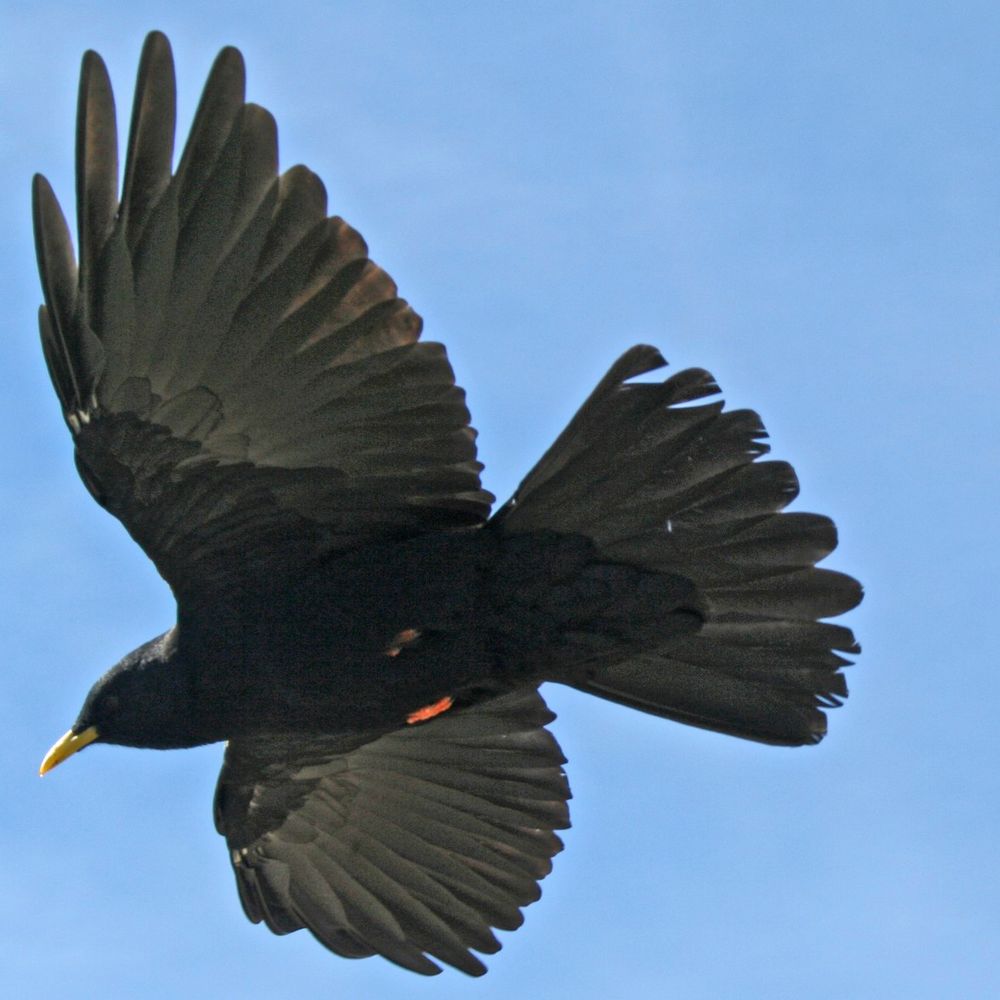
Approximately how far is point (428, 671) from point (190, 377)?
148 centimetres

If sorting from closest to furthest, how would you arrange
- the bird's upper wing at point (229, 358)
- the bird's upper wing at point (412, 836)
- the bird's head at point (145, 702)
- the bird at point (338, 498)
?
the bird's upper wing at point (229, 358) < the bird at point (338, 498) < the bird's head at point (145, 702) < the bird's upper wing at point (412, 836)

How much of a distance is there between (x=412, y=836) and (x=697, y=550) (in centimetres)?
237

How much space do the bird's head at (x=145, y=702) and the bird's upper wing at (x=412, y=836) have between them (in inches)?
37.0

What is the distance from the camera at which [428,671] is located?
7.97 m

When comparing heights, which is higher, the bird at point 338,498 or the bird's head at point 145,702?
the bird at point 338,498

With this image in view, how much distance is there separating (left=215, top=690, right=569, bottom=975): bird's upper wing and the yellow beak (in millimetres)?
853

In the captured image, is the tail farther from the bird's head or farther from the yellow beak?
the yellow beak

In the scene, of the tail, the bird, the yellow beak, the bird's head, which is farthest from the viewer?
the yellow beak

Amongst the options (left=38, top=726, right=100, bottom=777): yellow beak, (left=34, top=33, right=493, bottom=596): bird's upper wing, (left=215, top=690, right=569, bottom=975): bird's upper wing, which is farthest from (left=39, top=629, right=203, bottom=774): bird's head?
(left=215, top=690, right=569, bottom=975): bird's upper wing

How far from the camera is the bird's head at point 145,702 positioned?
8.14m

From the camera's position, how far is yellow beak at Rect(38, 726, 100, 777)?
27.9ft

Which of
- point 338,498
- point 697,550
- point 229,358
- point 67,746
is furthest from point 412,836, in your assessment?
point 229,358

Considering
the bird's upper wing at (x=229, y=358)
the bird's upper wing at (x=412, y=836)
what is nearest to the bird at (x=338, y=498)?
the bird's upper wing at (x=229, y=358)

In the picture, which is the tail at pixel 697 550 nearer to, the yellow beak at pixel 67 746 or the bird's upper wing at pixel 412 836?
the bird's upper wing at pixel 412 836
